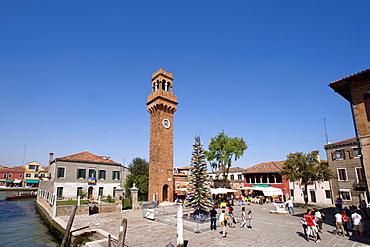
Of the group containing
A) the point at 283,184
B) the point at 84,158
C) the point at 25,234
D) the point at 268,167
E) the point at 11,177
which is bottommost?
the point at 25,234

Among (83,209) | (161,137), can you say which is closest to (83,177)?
(161,137)

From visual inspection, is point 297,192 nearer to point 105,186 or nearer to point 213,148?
point 213,148

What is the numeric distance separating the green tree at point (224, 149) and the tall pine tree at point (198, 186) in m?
18.0

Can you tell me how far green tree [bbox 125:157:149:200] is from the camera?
105 feet

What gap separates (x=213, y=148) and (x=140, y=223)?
21112 mm

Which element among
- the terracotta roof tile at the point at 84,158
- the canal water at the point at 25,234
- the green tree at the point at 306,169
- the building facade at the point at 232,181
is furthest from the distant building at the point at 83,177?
the green tree at the point at 306,169

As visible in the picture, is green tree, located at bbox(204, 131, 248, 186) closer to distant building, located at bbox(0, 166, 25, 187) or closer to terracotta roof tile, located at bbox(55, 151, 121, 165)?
terracotta roof tile, located at bbox(55, 151, 121, 165)

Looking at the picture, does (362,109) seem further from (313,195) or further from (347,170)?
(313,195)

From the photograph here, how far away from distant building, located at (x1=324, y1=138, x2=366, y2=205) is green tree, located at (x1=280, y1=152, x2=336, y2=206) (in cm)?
514

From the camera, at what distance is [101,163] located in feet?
122

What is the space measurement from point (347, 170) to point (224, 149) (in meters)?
16.5

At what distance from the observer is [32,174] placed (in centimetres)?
7162

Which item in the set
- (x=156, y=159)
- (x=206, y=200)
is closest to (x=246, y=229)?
(x=206, y=200)

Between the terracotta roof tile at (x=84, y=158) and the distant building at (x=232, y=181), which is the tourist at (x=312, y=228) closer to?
the distant building at (x=232, y=181)
